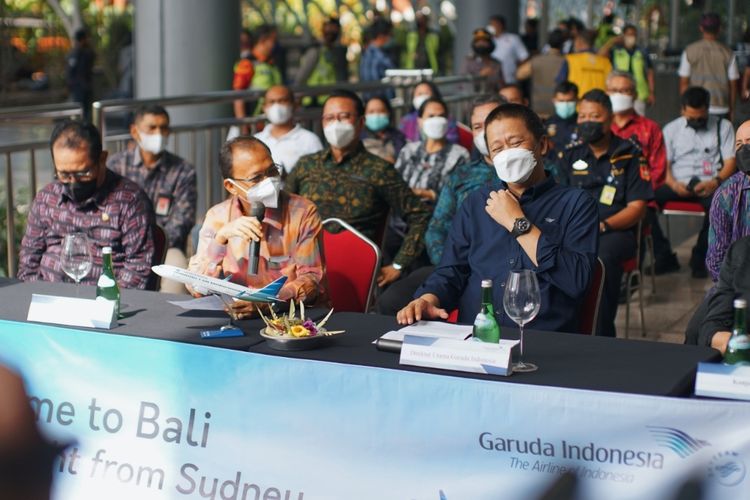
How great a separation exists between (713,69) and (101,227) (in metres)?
8.07

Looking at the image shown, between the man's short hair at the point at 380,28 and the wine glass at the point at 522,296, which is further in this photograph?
the man's short hair at the point at 380,28

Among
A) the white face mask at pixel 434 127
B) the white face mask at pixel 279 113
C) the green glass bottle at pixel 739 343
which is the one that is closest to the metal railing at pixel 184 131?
the white face mask at pixel 279 113

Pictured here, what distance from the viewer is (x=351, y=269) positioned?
4910 mm

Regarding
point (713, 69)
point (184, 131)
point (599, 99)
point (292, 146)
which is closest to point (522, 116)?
point (599, 99)

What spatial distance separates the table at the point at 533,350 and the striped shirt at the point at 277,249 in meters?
0.23

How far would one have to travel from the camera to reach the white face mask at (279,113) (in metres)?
7.50

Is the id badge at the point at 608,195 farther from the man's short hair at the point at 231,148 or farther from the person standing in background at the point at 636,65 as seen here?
the person standing in background at the point at 636,65

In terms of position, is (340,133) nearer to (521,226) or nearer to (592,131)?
(592,131)

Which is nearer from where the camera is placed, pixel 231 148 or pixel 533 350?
pixel 533 350

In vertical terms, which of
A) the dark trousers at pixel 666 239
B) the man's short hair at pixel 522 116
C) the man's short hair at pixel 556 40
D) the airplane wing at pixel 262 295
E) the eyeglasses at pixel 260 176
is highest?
the man's short hair at pixel 556 40

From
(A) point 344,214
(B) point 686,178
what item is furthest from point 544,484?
(B) point 686,178

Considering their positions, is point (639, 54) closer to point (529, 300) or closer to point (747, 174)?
point (747, 174)

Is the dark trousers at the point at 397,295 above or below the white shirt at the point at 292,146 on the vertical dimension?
below

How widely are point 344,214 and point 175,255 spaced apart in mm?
965
